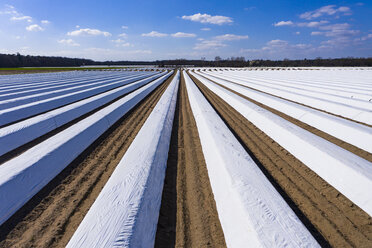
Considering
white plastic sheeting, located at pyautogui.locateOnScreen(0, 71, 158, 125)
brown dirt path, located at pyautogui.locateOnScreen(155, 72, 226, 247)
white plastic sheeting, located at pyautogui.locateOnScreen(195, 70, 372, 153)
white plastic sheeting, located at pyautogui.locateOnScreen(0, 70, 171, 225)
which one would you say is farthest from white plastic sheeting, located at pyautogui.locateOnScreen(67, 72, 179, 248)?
white plastic sheeting, located at pyautogui.locateOnScreen(0, 71, 158, 125)

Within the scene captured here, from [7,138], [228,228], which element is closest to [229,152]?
[228,228]

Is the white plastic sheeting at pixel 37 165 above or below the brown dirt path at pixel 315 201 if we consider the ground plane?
above


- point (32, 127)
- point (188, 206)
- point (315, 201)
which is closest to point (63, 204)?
point (188, 206)

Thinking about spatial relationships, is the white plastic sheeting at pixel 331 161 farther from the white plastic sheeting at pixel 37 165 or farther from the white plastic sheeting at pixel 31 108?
the white plastic sheeting at pixel 31 108

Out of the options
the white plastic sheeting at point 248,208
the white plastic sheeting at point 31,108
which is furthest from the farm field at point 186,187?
the white plastic sheeting at point 31,108

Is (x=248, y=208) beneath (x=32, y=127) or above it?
beneath

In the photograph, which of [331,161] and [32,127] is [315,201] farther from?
[32,127]

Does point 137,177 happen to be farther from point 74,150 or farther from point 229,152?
point 74,150
